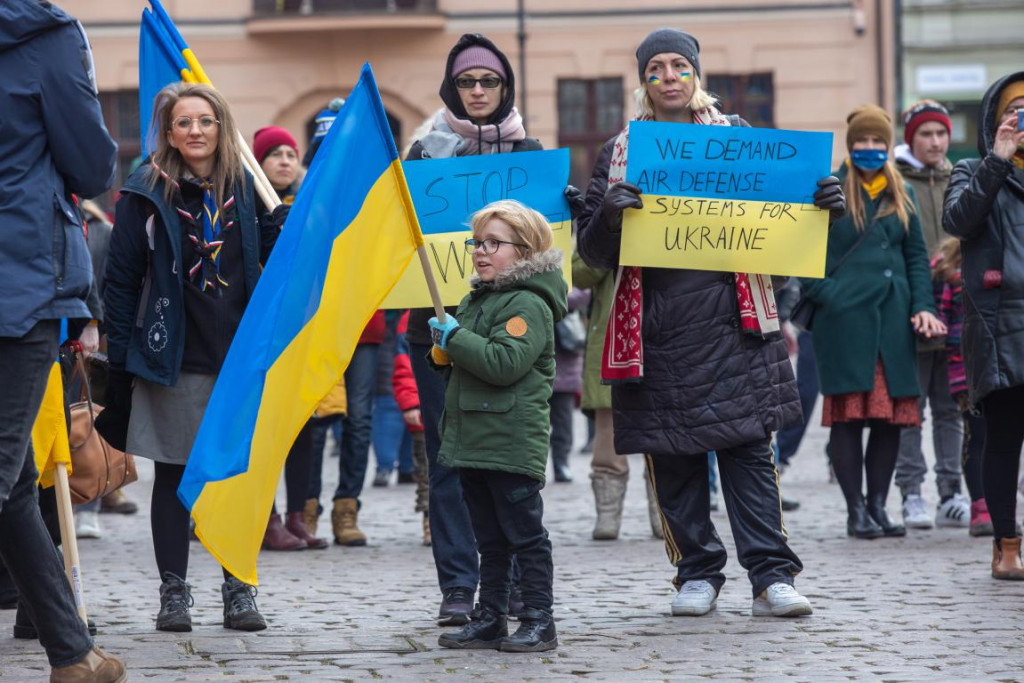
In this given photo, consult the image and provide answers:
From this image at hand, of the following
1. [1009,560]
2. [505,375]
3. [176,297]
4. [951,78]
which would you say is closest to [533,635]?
[505,375]

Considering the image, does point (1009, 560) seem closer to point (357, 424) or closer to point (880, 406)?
point (880, 406)

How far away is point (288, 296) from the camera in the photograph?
5.34m

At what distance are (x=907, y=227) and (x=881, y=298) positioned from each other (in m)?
0.37

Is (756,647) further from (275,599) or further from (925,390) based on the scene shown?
(925,390)

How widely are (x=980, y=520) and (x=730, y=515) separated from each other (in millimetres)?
2705

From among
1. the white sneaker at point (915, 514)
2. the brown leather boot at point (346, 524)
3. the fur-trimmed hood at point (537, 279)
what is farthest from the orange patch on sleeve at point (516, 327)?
the white sneaker at point (915, 514)

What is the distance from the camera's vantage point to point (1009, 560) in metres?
7.17

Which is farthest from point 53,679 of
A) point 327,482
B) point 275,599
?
point 327,482

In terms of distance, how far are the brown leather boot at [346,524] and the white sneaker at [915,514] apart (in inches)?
110

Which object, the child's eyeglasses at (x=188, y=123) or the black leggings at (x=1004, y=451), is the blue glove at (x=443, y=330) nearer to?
the child's eyeglasses at (x=188, y=123)

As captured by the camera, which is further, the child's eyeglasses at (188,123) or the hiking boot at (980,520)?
the hiking boot at (980,520)

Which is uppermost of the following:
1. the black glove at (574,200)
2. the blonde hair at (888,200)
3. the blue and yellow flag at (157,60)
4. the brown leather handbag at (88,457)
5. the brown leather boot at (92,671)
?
the blue and yellow flag at (157,60)

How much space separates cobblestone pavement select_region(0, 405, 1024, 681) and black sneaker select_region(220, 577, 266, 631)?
0.06m

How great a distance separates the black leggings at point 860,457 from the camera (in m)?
8.80
